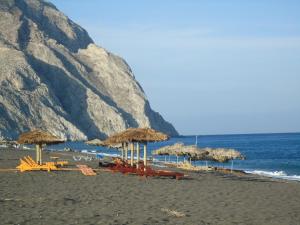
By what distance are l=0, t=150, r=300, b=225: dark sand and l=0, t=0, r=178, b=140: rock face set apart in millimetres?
87697

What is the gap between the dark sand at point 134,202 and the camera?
1162cm

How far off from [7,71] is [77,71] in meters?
34.1

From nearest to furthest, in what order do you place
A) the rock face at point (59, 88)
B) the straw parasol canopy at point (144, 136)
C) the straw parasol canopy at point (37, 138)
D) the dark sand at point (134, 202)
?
the dark sand at point (134, 202)
the straw parasol canopy at point (144, 136)
the straw parasol canopy at point (37, 138)
the rock face at point (59, 88)

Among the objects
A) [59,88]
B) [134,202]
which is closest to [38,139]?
[134,202]

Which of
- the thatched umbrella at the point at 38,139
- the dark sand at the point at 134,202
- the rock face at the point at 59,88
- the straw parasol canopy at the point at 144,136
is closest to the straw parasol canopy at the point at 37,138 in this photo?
the thatched umbrella at the point at 38,139

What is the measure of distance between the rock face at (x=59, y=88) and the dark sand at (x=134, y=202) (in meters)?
87.7

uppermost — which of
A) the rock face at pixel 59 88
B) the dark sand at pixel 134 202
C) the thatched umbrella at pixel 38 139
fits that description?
the rock face at pixel 59 88

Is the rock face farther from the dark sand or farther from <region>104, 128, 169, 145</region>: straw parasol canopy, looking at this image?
the dark sand

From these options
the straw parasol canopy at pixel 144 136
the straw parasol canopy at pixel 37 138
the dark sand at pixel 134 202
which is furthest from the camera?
the straw parasol canopy at pixel 37 138

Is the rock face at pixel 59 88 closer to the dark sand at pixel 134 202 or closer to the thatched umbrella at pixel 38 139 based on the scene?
the thatched umbrella at pixel 38 139

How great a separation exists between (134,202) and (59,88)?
122 metres

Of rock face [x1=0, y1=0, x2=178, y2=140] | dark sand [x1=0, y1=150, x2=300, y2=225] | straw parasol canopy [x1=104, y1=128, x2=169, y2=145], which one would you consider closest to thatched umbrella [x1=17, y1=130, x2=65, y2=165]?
straw parasol canopy [x1=104, y1=128, x2=169, y2=145]

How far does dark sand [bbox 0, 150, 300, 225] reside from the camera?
11.6 meters

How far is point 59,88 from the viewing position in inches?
5256
